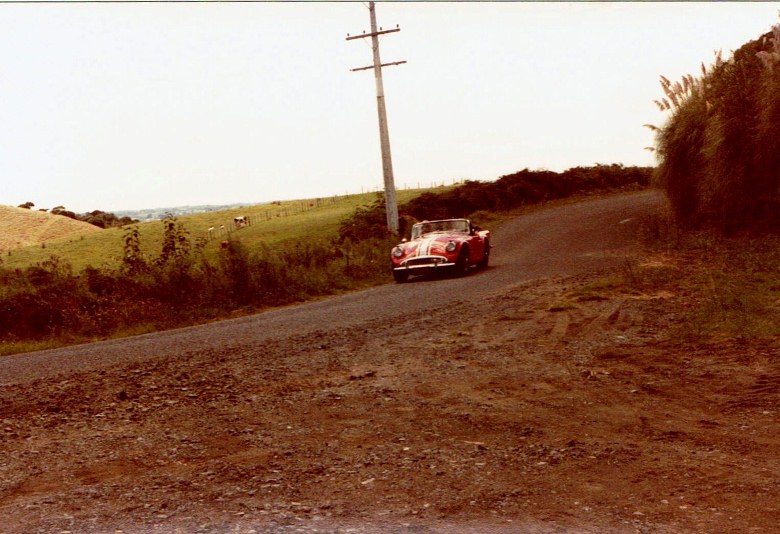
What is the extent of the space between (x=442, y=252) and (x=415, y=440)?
43.0ft

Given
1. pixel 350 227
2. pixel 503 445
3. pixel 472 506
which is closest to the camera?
pixel 472 506

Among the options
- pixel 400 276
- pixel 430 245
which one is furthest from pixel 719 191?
pixel 400 276

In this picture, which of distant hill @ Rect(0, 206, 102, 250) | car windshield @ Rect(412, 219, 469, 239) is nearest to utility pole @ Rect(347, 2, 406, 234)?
car windshield @ Rect(412, 219, 469, 239)

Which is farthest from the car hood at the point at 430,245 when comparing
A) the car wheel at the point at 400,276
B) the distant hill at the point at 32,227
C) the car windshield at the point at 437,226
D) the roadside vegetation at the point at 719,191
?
the distant hill at the point at 32,227

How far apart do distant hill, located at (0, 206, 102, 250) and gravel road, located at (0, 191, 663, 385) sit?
37038 millimetres

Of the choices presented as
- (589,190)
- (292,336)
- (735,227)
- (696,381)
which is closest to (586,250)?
(735,227)

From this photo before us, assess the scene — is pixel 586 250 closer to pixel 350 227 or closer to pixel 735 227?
pixel 735 227

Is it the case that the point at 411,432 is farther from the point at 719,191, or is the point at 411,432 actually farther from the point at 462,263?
the point at 719,191

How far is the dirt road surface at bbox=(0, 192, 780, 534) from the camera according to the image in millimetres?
4656

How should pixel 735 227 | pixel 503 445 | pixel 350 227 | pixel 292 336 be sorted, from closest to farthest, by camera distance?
pixel 503 445 < pixel 292 336 < pixel 735 227 < pixel 350 227

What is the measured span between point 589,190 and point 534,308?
2980 centimetres

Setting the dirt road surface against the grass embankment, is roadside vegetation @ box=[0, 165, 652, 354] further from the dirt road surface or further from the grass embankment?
the dirt road surface

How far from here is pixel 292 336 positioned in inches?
449

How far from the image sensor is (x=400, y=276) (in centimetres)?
1970
